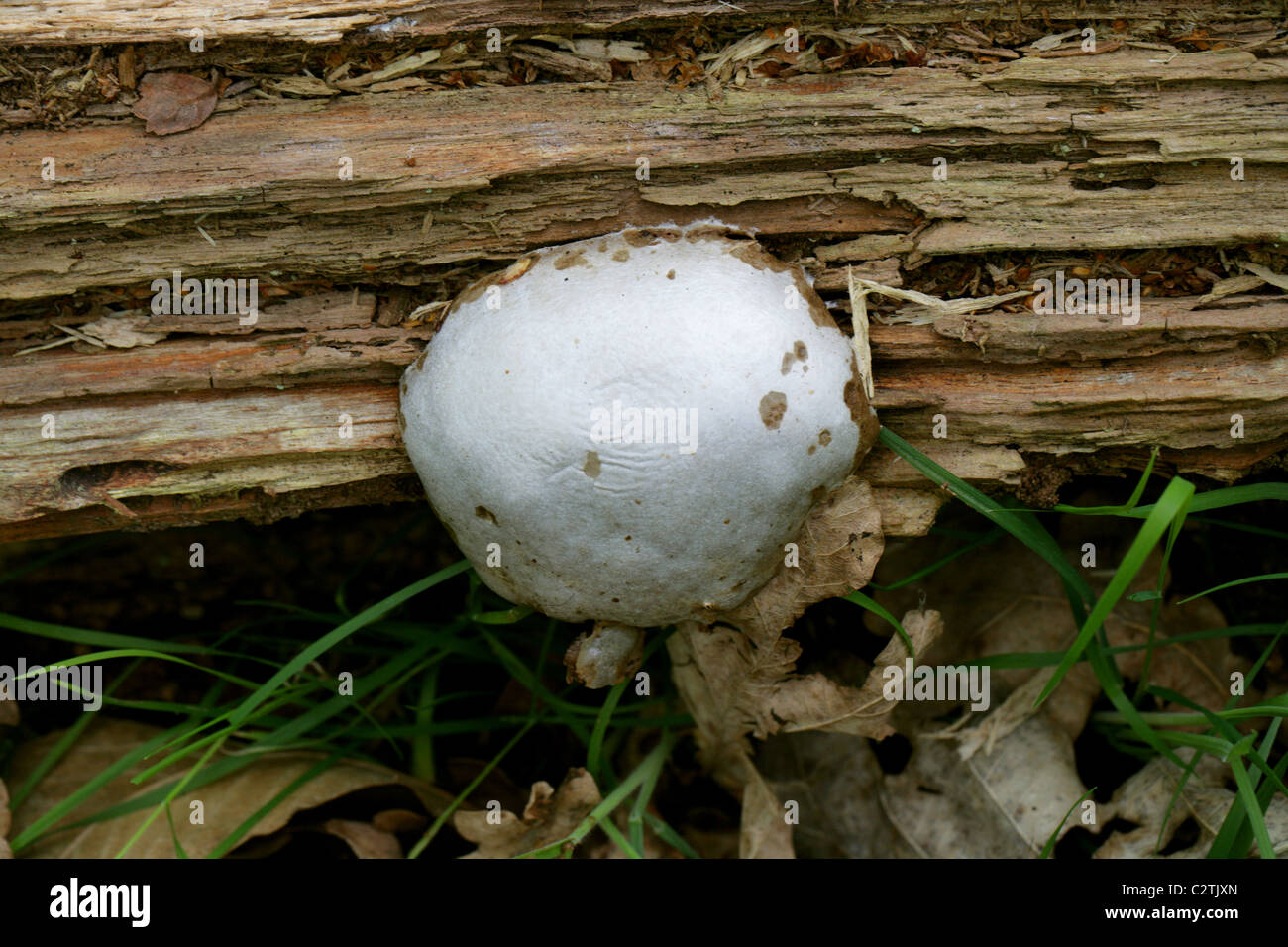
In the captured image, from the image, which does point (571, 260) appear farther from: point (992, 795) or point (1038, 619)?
point (992, 795)

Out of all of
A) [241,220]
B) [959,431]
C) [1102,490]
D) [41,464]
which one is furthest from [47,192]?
[1102,490]

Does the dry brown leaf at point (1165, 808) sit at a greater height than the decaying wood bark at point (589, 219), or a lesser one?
lesser

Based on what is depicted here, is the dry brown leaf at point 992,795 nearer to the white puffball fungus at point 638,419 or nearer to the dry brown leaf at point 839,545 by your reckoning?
the dry brown leaf at point 839,545

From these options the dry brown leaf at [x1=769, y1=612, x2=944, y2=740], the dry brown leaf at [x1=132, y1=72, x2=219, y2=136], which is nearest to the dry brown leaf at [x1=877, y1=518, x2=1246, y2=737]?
the dry brown leaf at [x1=769, y1=612, x2=944, y2=740]

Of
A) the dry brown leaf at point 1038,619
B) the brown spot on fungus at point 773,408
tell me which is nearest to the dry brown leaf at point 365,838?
the dry brown leaf at point 1038,619

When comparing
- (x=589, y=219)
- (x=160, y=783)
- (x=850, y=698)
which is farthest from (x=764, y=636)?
(x=160, y=783)

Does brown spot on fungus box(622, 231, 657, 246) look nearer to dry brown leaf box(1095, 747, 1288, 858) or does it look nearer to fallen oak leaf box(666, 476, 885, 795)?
fallen oak leaf box(666, 476, 885, 795)

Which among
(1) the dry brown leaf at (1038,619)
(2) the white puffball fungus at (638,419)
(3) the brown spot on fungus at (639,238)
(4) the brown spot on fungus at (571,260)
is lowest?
(1) the dry brown leaf at (1038,619)
